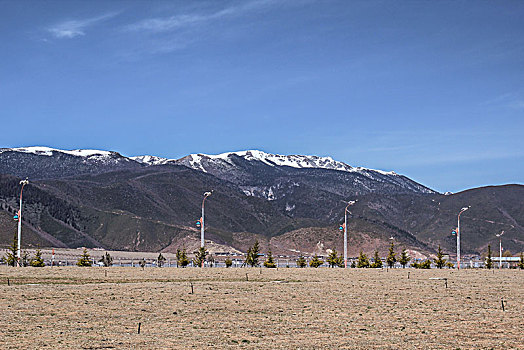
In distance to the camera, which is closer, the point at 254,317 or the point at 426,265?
the point at 254,317

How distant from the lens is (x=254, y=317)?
2761cm

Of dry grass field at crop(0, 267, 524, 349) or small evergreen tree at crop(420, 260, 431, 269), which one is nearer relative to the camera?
dry grass field at crop(0, 267, 524, 349)

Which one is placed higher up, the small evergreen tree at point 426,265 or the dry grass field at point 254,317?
the small evergreen tree at point 426,265

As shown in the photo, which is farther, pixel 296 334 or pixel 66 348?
pixel 296 334

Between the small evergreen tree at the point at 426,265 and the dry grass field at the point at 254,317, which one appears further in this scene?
the small evergreen tree at the point at 426,265

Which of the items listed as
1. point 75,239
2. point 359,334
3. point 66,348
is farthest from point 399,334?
point 75,239

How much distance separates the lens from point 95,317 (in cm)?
2680

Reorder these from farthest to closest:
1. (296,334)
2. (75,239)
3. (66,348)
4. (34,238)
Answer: (75,239) → (34,238) → (296,334) → (66,348)

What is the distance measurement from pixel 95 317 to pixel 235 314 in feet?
18.6

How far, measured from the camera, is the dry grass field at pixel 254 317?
846 inches

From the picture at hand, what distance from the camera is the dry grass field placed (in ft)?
70.5

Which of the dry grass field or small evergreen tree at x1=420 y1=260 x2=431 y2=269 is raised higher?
small evergreen tree at x1=420 y1=260 x2=431 y2=269

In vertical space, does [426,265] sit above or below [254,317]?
above

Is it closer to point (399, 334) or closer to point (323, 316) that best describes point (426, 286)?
point (323, 316)
